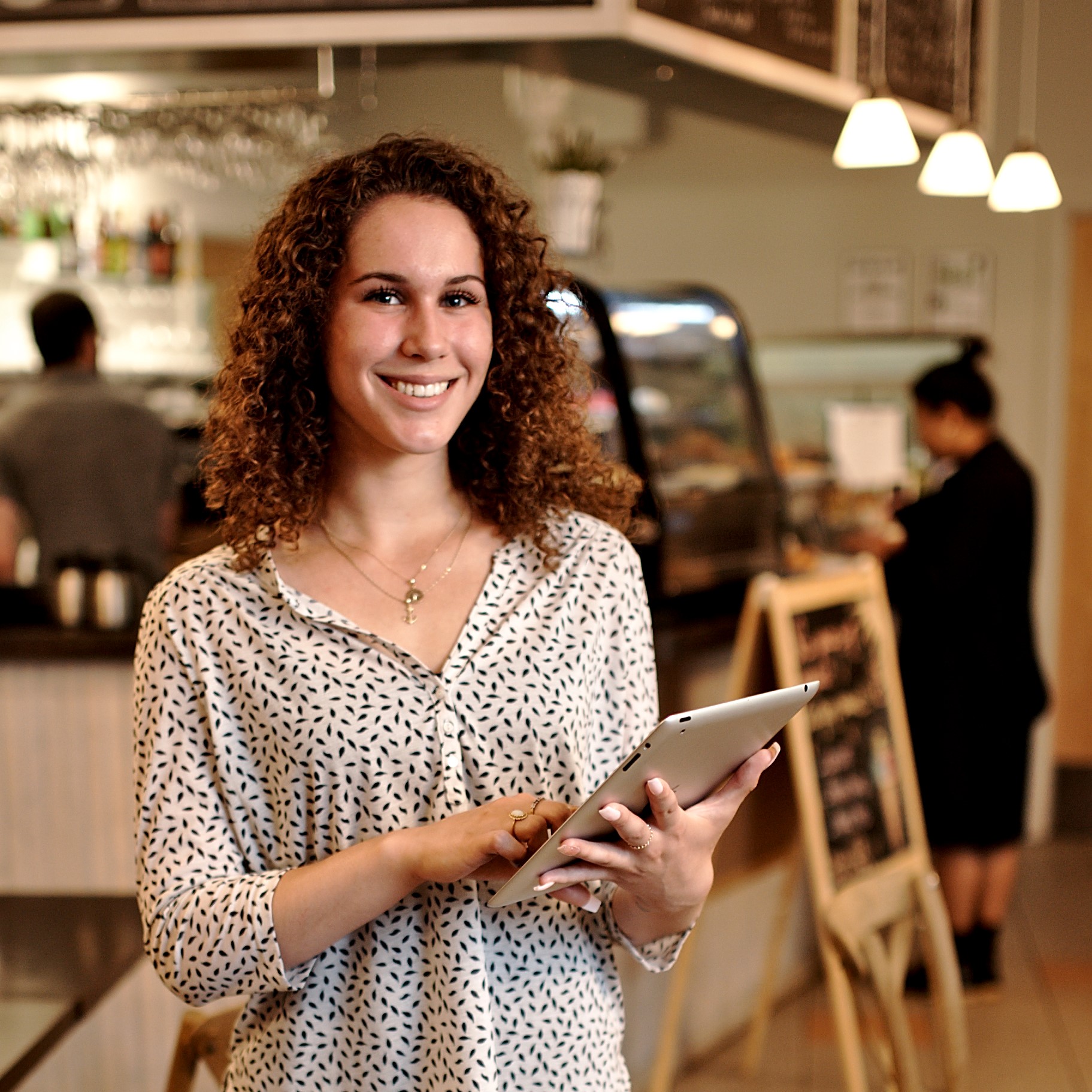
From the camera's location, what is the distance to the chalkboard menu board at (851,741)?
2.95 m

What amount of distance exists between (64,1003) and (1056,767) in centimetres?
475

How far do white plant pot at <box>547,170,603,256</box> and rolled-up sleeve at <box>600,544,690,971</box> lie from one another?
2509mm

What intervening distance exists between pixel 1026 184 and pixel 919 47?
0.81 m

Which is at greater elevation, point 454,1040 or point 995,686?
point 454,1040

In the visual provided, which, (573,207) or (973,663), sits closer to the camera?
(573,207)

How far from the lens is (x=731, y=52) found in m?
3.37

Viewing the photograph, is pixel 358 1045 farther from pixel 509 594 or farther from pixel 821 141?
pixel 821 141

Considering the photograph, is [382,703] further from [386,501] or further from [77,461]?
[77,461]

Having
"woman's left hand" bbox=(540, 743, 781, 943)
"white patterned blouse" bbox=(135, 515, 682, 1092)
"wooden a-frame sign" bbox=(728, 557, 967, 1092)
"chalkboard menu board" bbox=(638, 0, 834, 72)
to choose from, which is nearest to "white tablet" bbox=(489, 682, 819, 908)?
"woman's left hand" bbox=(540, 743, 781, 943)

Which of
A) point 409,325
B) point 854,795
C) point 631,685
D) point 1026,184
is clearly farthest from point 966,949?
point 409,325

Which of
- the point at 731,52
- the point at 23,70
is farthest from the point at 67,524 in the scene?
the point at 731,52

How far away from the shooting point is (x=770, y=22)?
3523mm

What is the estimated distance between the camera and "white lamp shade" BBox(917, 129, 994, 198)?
350 cm

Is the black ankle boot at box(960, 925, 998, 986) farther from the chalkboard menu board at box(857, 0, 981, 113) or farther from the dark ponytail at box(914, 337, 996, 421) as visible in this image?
the chalkboard menu board at box(857, 0, 981, 113)
